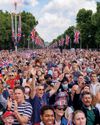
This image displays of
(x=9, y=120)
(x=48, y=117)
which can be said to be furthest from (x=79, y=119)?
(x=9, y=120)

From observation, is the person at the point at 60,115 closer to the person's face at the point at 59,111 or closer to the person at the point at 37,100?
the person's face at the point at 59,111

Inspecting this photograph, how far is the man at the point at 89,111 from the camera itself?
340 inches

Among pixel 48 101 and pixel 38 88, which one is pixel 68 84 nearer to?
pixel 48 101

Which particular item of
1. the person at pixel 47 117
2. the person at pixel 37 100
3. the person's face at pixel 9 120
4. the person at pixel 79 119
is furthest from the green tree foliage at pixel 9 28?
the person at pixel 47 117

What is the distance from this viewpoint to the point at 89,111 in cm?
869

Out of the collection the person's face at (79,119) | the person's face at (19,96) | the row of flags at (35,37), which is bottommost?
the person's face at (79,119)

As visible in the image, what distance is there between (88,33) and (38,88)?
115 metres

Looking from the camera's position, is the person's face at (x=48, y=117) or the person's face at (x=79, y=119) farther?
the person's face at (x=79, y=119)

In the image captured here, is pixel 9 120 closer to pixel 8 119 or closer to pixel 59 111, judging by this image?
pixel 8 119

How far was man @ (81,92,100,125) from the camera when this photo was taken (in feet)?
28.3

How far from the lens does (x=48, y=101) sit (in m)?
11.5

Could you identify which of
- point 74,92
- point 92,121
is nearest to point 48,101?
point 74,92

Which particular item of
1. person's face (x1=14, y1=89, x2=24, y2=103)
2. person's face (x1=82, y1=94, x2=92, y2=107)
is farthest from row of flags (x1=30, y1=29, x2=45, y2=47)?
person's face (x1=14, y1=89, x2=24, y2=103)

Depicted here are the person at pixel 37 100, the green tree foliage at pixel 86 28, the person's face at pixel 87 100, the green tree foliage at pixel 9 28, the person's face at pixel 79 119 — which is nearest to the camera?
the person's face at pixel 79 119
